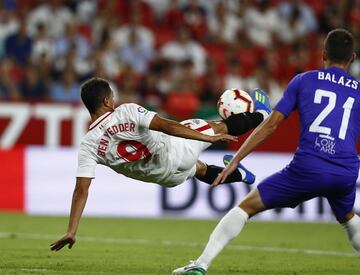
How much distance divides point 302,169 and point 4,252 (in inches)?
155

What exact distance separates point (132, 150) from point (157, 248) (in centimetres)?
257

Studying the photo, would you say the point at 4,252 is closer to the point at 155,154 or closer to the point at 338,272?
the point at 155,154

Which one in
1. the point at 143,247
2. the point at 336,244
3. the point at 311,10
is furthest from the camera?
the point at 311,10

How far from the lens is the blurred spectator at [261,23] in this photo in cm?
2091

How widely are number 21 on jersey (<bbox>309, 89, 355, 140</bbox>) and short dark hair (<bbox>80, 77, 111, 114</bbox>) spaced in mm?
2174

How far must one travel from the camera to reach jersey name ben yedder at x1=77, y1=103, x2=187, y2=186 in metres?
8.73

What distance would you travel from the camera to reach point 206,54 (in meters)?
19.8

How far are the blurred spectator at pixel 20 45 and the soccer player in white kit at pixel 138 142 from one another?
9.07 m

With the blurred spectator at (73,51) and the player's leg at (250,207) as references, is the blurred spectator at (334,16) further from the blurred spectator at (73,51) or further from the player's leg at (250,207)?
the player's leg at (250,207)

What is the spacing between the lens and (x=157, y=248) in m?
11.2

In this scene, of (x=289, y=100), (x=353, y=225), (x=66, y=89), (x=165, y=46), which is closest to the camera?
(x=289, y=100)

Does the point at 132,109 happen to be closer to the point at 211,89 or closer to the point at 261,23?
the point at 211,89

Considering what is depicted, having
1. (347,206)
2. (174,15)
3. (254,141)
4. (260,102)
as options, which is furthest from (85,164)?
(174,15)

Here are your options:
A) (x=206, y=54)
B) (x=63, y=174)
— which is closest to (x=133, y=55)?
(x=206, y=54)
